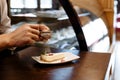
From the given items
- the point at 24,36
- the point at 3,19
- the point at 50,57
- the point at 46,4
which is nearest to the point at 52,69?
the point at 50,57

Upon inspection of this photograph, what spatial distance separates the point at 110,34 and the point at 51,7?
159cm

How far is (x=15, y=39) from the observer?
0.97 meters

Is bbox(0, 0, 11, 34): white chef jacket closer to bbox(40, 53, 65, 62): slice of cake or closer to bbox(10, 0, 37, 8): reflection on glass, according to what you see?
bbox(10, 0, 37, 8): reflection on glass

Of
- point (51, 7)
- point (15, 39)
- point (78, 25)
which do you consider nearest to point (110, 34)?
point (51, 7)

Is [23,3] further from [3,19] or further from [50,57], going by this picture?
[50,57]

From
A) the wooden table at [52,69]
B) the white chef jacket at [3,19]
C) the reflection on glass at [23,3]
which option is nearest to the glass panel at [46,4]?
the reflection on glass at [23,3]

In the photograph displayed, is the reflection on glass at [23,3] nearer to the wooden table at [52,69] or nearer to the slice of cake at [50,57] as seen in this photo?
the wooden table at [52,69]

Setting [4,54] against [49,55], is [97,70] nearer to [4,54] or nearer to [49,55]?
[49,55]

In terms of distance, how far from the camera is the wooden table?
2.77 feet

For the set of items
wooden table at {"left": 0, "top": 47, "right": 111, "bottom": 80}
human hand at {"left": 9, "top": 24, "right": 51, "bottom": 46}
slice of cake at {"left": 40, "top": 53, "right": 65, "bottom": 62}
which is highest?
human hand at {"left": 9, "top": 24, "right": 51, "bottom": 46}

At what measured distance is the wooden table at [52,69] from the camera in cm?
84

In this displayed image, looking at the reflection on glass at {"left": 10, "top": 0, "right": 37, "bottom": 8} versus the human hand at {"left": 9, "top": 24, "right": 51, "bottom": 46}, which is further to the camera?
the reflection on glass at {"left": 10, "top": 0, "right": 37, "bottom": 8}

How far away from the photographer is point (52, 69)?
3.06 feet

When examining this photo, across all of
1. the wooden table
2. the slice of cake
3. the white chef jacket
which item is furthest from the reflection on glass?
the slice of cake
